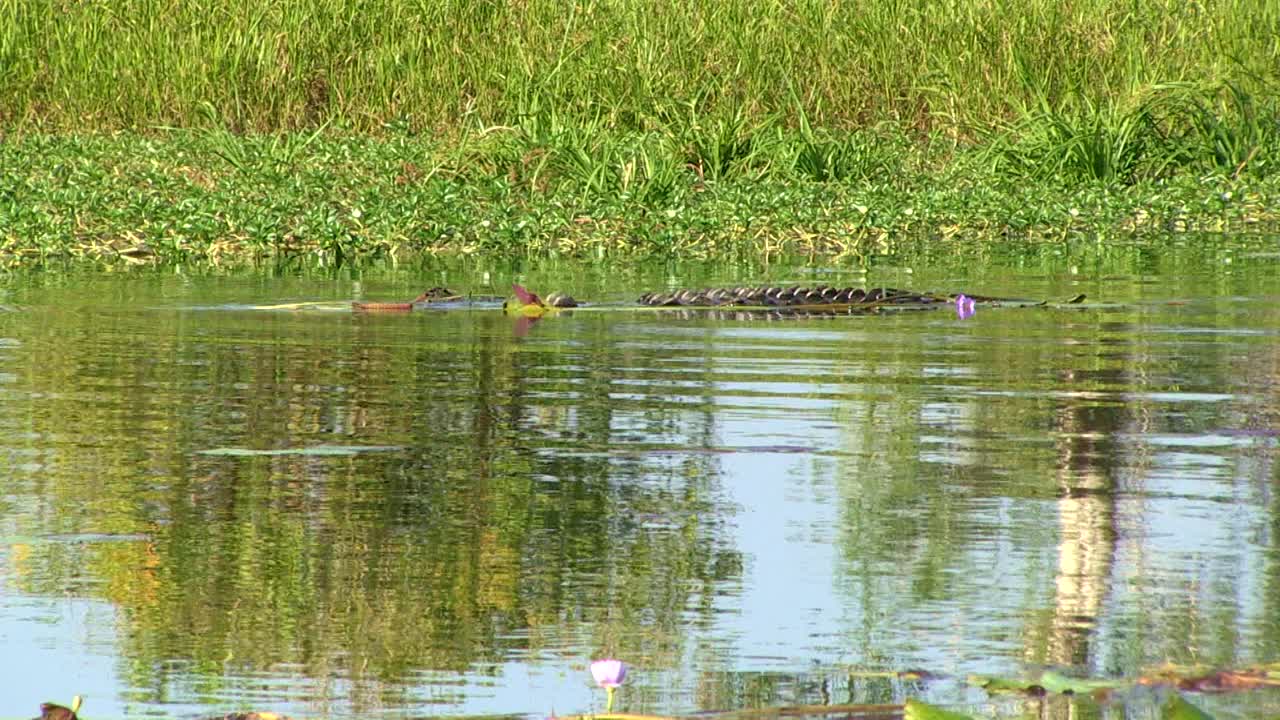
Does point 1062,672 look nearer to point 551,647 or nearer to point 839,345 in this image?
point 551,647

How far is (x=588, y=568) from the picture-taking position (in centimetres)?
414

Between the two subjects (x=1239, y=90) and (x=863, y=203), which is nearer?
(x=863, y=203)

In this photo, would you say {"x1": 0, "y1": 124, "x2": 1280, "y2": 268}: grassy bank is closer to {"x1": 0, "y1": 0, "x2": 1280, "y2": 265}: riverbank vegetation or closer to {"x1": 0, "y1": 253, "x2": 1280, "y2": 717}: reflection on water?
{"x1": 0, "y1": 0, "x2": 1280, "y2": 265}: riverbank vegetation

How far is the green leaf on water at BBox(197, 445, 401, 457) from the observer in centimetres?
547

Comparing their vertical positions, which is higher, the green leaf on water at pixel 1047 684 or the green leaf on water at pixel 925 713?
the green leaf on water at pixel 1047 684

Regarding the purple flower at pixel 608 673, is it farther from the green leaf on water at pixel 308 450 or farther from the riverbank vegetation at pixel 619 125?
the riverbank vegetation at pixel 619 125

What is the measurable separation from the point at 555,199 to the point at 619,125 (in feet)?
11.4

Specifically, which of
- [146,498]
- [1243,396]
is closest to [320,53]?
[1243,396]

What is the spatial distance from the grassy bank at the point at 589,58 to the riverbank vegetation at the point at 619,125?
2 centimetres

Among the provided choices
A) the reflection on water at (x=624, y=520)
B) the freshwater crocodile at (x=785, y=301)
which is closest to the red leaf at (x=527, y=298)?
the freshwater crocodile at (x=785, y=301)

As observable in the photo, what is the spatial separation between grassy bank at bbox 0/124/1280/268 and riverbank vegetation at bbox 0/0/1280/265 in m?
0.03

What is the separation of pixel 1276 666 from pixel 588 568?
1.21 m

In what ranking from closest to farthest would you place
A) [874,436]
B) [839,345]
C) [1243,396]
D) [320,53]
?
[874,436] → [1243,396] → [839,345] → [320,53]

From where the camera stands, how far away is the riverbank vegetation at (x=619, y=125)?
13016 millimetres
